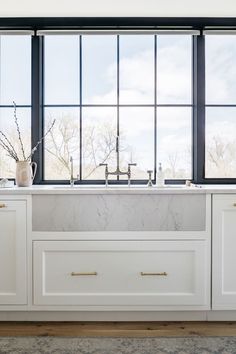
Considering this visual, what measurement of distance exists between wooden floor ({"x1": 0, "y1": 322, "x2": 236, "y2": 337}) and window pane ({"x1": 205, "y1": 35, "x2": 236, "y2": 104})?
191 centimetres

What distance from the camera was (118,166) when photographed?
308 cm

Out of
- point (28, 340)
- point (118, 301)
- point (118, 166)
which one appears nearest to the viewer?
point (28, 340)

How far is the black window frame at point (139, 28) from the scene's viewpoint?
10.1ft

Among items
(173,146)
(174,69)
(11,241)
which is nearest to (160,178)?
(173,146)

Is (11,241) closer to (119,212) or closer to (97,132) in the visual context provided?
(119,212)

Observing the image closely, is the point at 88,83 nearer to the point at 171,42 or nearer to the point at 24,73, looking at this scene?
the point at 24,73

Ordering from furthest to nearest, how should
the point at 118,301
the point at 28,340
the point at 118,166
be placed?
the point at 118,166, the point at 118,301, the point at 28,340

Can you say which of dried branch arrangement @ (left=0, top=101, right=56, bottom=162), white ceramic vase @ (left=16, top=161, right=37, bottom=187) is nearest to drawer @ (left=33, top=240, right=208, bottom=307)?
white ceramic vase @ (left=16, top=161, right=37, bottom=187)

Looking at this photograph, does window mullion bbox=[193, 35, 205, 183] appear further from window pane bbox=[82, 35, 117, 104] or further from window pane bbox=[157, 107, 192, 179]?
window pane bbox=[82, 35, 117, 104]

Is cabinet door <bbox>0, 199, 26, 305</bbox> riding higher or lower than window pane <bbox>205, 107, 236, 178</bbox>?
lower

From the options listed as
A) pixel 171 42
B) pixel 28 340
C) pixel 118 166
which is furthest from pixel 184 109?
pixel 28 340

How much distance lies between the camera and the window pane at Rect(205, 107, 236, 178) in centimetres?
323

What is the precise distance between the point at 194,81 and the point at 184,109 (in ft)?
0.87
